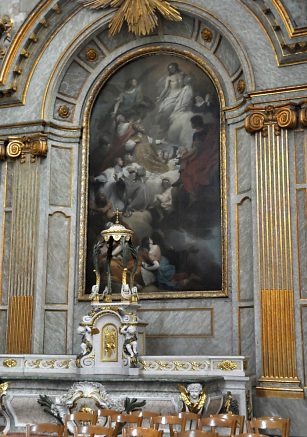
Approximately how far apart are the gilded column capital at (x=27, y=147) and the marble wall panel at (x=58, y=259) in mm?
1263

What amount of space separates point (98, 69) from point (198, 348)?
6049 millimetres

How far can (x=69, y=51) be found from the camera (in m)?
14.5

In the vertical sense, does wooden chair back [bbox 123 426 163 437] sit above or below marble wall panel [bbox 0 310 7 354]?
below

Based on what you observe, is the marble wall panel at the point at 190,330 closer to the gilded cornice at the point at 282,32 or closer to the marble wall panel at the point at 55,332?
the marble wall panel at the point at 55,332

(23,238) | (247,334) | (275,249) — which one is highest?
(23,238)

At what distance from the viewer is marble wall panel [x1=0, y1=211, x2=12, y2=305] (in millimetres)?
14055

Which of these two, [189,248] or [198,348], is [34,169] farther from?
[198,348]

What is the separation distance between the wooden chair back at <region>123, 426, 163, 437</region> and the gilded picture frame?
5.84 metres

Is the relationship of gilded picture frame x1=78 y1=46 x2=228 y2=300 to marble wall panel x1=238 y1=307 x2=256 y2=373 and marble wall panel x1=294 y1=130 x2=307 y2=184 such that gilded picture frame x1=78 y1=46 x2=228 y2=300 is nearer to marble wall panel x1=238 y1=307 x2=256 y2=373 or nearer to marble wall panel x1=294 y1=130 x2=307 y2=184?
marble wall panel x1=238 y1=307 x2=256 y2=373

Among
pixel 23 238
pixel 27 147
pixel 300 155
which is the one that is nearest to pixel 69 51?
pixel 27 147

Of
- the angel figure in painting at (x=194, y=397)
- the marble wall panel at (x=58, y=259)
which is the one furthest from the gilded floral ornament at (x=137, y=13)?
the angel figure in painting at (x=194, y=397)

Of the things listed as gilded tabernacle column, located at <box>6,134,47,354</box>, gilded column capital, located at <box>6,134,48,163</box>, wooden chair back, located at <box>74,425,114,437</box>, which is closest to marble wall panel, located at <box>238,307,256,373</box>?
gilded tabernacle column, located at <box>6,134,47,354</box>

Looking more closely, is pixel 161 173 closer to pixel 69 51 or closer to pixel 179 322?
pixel 179 322

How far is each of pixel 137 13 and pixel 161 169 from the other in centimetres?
314
